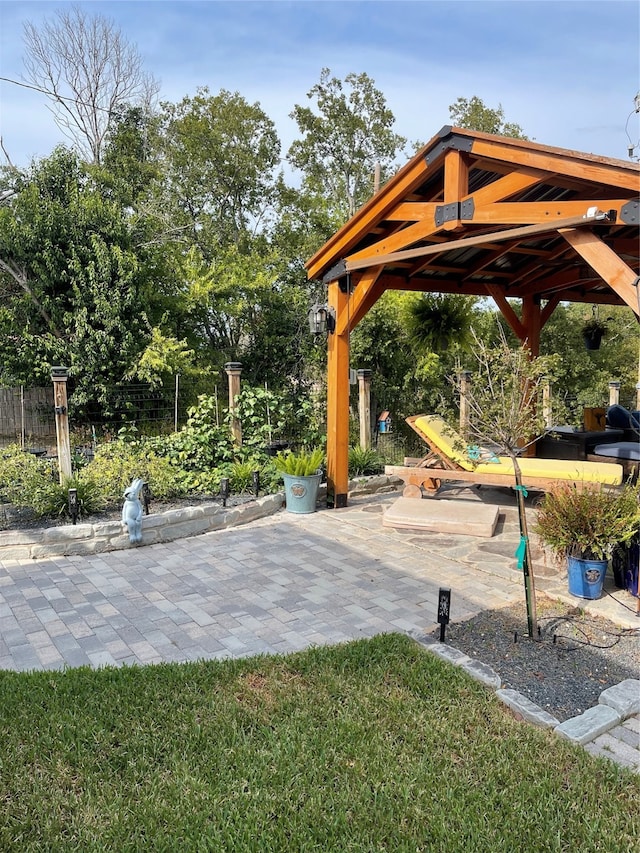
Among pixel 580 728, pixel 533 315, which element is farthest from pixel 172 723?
pixel 533 315

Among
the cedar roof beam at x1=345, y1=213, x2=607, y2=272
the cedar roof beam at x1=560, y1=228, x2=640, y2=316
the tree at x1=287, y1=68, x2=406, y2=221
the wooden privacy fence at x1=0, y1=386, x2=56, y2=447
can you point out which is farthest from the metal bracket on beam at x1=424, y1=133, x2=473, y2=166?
the tree at x1=287, y1=68, x2=406, y2=221

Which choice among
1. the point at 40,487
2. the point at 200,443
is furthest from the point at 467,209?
the point at 40,487

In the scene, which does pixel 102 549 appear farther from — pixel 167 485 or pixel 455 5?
pixel 455 5

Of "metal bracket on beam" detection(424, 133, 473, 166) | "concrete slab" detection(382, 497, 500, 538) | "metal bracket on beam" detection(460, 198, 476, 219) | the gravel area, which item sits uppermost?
"metal bracket on beam" detection(424, 133, 473, 166)

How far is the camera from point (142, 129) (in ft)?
53.6

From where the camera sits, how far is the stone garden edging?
555cm

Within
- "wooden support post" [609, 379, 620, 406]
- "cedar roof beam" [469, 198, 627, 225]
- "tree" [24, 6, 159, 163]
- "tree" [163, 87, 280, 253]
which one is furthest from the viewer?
"tree" [24, 6, 159, 163]

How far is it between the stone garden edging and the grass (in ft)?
7.82

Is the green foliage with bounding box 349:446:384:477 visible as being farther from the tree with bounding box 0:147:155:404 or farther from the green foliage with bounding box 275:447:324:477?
the tree with bounding box 0:147:155:404

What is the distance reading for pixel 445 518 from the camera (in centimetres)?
643

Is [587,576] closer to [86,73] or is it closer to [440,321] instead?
[440,321]

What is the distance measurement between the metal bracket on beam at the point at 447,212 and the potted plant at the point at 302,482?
304 centimetres

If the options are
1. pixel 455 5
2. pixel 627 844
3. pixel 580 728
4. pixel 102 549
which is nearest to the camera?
pixel 627 844

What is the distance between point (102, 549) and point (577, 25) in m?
5.74
